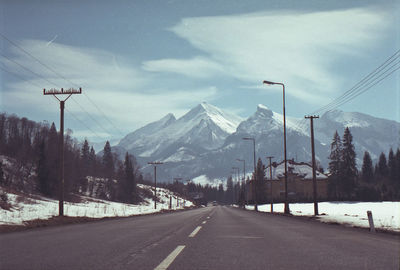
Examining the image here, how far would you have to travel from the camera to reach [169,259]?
679 cm

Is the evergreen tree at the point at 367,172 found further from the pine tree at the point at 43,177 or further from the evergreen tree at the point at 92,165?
the pine tree at the point at 43,177

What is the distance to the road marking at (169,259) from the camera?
603 centimetres

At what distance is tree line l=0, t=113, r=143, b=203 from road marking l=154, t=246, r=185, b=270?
69.2 metres

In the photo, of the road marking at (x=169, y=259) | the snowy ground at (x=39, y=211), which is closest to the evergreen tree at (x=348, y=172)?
the snowy ground at (x=39, y=211)

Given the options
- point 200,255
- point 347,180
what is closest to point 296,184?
point 347,180

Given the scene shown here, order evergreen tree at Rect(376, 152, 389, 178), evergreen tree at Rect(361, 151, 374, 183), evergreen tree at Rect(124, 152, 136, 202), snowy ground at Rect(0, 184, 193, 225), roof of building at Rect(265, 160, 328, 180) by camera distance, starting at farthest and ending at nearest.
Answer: evergreen tree at Rect(376, 152, 389, 178), evergreen tree at Rect(361, 151, 374, 183), evergreen tree at Rect(124, 152, 136, 202), roof of building at Rect(265, 160, 328, 180), snowy ground at Rect(0, 184, 193, 225)

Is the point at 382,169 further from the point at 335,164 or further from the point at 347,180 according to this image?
the point at 347,180

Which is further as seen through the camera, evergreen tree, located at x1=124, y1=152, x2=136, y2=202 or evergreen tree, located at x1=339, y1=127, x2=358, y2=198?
evergreen tree, located at x1=124, y1=152, x2=136, y2=202

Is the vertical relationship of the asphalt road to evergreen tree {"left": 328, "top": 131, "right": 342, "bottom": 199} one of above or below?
below

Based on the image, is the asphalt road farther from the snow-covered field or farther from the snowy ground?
the snowy ground

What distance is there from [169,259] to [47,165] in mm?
85223

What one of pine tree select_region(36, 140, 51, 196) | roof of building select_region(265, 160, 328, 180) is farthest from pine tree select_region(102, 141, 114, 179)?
roof of building select_region(265, 160, 328, 180)

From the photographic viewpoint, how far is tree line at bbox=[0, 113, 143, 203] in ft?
275

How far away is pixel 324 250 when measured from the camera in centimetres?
825
